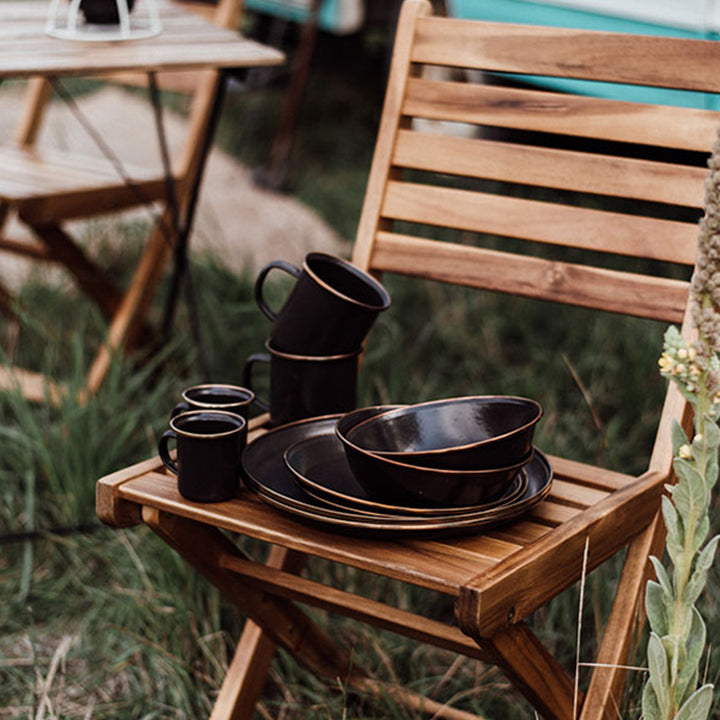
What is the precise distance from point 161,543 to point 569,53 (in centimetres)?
126

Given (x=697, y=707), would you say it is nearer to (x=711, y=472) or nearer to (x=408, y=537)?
(x=711, y=472)

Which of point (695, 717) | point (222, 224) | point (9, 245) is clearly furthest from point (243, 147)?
point (695, 717)

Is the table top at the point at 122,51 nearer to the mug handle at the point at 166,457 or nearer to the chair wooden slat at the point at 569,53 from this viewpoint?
the chair wooden slat at the point at 569,53

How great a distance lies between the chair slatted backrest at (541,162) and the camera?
1.93 meters

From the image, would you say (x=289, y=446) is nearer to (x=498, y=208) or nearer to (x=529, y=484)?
(x=529, y=484)

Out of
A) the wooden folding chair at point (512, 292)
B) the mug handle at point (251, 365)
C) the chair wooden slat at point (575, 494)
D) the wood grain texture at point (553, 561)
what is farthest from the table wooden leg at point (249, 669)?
the wood grain texture at point (553, 561)

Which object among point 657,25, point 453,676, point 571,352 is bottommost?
point 453,676

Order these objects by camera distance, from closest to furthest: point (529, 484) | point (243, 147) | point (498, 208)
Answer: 1. point (529, 484)
2. point (498, 208)
3. point (243, 147)

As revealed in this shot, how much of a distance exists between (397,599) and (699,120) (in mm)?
1133

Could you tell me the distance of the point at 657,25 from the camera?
11.7 ft

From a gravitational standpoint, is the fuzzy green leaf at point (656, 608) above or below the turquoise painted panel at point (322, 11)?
below

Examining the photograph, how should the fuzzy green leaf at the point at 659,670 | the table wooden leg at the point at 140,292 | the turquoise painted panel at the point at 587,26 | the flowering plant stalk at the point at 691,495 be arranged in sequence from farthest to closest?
the turquoise painted panel at the point at 587,26, the table wooden leg at the point at 140,292, the fuzzy green leaf at the point at 659,670, the flowering plant stalk at the point at 691,495

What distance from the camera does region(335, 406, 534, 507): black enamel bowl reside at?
4.74ft

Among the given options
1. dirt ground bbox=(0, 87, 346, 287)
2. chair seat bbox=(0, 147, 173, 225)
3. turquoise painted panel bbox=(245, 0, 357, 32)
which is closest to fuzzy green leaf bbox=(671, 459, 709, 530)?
chair seat bbox=(0, 147, 173, 225)
